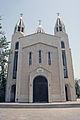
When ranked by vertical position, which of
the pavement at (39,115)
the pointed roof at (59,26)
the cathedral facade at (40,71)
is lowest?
the pavement at (39,115)

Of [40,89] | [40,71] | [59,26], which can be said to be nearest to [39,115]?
[40,89]

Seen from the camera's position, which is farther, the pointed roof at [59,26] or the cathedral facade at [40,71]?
the pointed roof at [59,26]

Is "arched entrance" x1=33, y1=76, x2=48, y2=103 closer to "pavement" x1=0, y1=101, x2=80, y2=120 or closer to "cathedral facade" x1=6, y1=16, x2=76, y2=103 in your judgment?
"cathedral facade" x1=6, y1=16, x2=76, y2=103

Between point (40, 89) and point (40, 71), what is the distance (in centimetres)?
302

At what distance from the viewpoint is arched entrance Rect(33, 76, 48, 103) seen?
22975 millimetres

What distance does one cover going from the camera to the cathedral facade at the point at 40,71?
23.0 meters

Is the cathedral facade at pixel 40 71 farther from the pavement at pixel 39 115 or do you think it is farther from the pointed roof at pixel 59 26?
the pavement at pixel 39 115

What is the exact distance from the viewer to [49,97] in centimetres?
2234

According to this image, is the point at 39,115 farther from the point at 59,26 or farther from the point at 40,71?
the point at 59,26

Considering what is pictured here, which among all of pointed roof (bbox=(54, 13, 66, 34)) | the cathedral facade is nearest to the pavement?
the cathedral facade

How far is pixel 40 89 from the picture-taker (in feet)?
77.4

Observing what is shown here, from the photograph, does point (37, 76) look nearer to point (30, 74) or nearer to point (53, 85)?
point (30, 74)

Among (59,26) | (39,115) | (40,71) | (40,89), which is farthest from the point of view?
(59,26)

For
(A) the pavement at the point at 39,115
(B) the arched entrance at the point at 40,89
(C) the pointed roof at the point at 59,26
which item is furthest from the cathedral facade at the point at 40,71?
(A) the pavement at the point at 39,115
